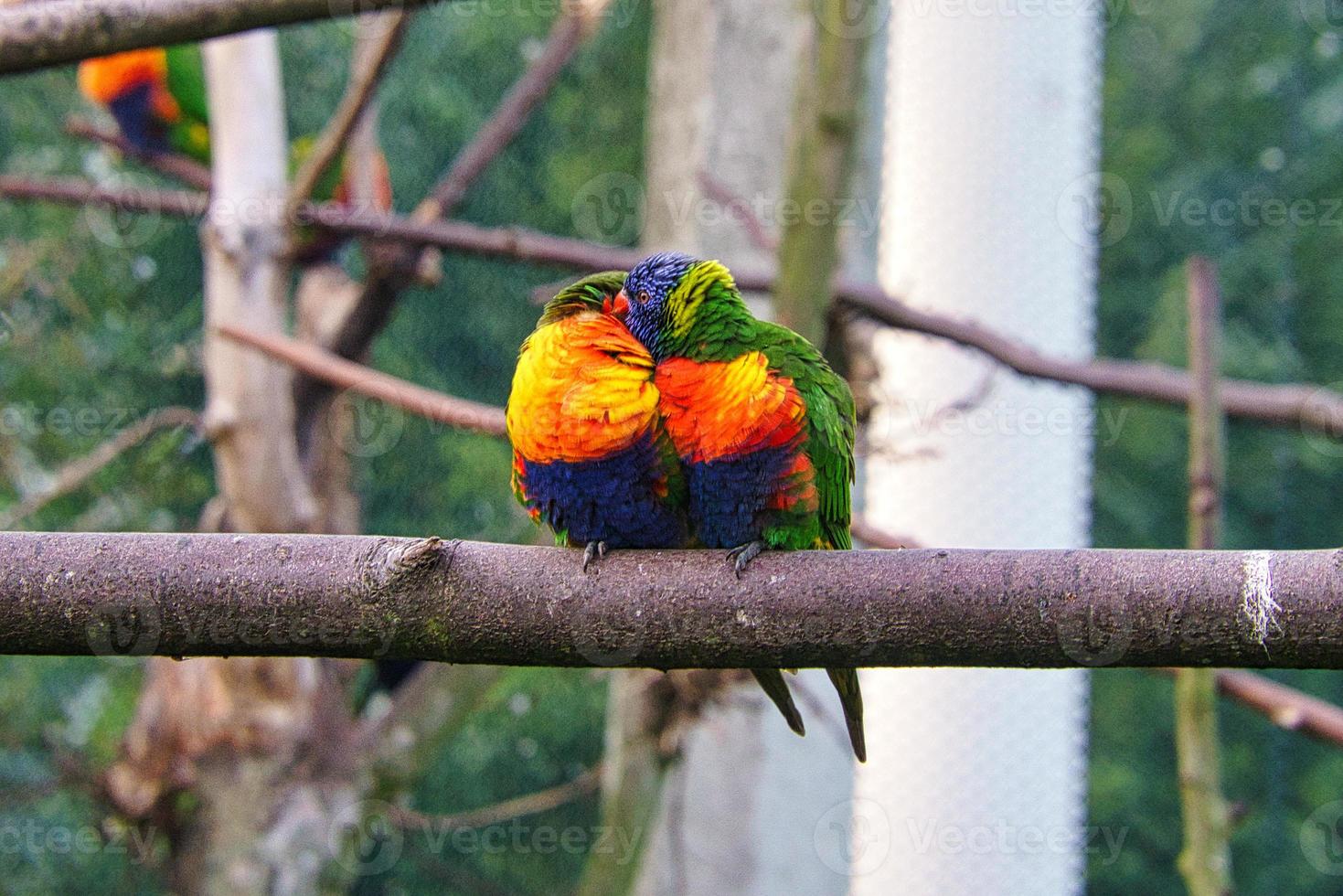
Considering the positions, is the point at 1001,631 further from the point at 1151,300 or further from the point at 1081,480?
the point at 1151,300

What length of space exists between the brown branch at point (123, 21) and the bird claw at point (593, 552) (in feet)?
1.85

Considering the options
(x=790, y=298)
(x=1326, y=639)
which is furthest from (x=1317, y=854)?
(x=1326, y=639)

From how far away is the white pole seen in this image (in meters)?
2.56

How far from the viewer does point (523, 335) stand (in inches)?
203

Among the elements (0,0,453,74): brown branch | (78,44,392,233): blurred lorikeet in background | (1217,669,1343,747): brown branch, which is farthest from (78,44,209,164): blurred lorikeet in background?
(1217,669,1343,747): brown branch

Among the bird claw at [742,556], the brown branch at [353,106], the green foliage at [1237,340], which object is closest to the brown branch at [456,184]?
the brown branch at [353,106]

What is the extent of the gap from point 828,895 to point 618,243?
2976 mm

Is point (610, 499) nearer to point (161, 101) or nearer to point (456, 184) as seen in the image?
point (456, 184)

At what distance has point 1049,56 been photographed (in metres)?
2.61

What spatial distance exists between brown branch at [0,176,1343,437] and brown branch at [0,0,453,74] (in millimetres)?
785

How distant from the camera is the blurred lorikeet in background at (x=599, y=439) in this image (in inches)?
48.2

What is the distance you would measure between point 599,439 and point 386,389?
0.81 meters

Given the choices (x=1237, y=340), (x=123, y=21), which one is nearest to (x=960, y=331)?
(x=123, y=21)

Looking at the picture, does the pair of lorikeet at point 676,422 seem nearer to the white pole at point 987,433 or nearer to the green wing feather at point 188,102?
the white pole at point 987,433
